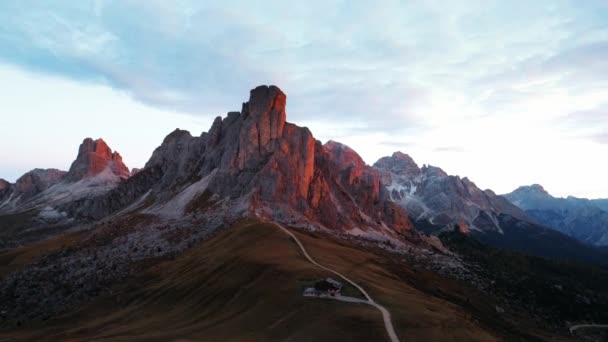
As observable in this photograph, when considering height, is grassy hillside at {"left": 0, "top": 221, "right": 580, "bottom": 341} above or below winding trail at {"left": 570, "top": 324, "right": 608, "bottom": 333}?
above

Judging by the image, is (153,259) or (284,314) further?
(153,259)

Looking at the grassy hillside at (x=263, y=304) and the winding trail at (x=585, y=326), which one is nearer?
the grassy hillside at (x=263, y=304)

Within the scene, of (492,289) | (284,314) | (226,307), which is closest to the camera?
(284,314)

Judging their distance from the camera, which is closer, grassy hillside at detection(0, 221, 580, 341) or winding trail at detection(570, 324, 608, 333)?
grassy hillside at detection(0, 221, 580, 341)

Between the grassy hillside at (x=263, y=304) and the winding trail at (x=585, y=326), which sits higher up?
the grassy hillside at (x=263, y=304)

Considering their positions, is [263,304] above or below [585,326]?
above

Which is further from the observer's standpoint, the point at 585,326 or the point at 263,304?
the point at 585,326

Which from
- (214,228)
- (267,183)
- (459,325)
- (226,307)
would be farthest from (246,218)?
(459,325)

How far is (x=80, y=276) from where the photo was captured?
12788 cm

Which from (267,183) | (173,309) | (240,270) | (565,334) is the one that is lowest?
(565,334)

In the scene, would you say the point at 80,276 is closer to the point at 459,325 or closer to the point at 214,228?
the point at 214,228

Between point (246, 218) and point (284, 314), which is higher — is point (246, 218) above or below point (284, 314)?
above

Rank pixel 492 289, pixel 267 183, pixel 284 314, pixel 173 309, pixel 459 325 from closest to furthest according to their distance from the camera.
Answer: pixel 459 325 → pixel 284 314 → pixel 173 309 → pixel 492 289 → pixel 267 183

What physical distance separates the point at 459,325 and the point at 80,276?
10388 cm
